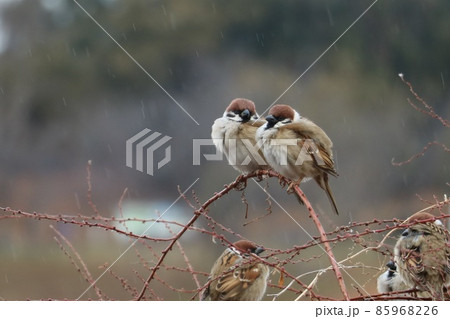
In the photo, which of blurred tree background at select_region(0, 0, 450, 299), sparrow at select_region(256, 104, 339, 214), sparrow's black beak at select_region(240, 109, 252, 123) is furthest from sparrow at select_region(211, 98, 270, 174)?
blurred tree background at select_region(0, 0, 450, 299)

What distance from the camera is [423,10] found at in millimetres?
16547

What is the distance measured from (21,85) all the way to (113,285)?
22.0ft

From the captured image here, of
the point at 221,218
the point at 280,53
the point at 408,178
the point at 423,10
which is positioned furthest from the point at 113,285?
the point at 423,10

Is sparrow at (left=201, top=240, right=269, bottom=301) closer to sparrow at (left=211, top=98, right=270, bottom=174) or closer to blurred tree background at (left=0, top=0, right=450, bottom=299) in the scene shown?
sparrow at (left=211, top=98, right=270, bottom=174)

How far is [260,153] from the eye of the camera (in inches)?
159

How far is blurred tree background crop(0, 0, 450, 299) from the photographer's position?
12.8 m

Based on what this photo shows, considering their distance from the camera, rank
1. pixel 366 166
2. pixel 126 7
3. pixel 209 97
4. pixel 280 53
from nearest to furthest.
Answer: pixel 366 166, pixel 209 97, pixel 280 53, pixel 126 7

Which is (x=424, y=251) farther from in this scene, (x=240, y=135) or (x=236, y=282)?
(x=240, y=135)

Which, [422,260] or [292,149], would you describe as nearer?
[422,260]

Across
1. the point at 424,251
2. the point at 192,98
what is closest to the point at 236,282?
the point at 424,251

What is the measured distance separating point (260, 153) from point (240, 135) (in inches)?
7.8

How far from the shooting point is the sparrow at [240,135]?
4109mm

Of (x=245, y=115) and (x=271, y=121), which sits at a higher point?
(x=245, y=115)

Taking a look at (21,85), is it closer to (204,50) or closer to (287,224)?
(204,50)
